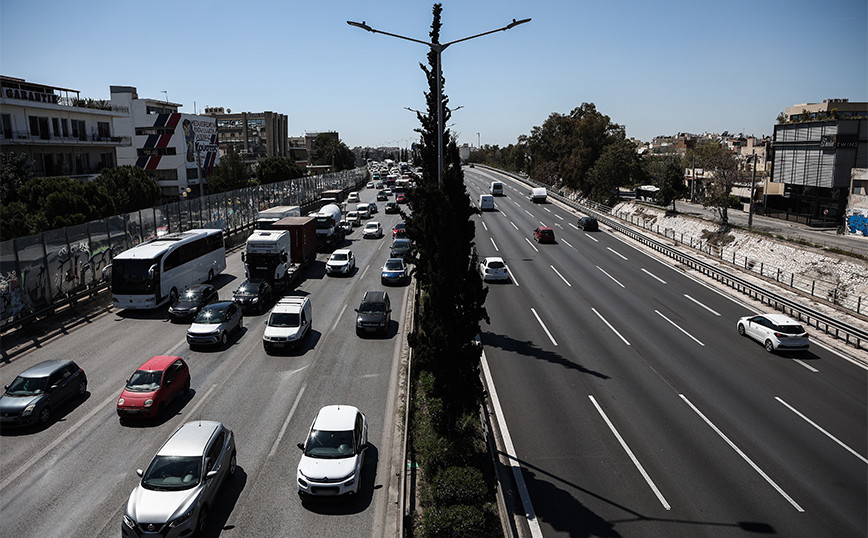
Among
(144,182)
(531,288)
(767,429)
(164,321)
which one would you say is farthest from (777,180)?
(144,182)

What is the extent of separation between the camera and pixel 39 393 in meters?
17.4

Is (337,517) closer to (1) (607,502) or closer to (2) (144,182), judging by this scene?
(1) (607,502)

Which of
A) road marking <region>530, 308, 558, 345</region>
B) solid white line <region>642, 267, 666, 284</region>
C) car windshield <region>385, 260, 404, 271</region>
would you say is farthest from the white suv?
solid white line <region>642, 267, 666, 284</region>

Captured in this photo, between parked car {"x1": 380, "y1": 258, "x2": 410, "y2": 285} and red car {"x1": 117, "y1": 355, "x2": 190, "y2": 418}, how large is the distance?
1847 cm

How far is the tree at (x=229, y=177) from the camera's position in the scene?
267 feet

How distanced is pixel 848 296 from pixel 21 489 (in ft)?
126

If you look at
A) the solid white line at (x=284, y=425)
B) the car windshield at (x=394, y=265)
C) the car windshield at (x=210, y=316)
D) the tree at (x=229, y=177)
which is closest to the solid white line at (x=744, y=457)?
the solid white line at (x=284, y=425)

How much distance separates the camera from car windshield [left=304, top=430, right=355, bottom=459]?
14.1 m

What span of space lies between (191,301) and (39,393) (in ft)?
36.6

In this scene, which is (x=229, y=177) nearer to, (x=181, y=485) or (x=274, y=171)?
(x=274, y=171)

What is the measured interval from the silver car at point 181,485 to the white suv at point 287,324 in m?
9.40

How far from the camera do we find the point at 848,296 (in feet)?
102

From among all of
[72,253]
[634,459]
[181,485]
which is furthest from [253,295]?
[634,459]

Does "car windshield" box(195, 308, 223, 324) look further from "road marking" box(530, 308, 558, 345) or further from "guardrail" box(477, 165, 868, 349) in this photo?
"guardrail" box(477, 165, 868, 349)
